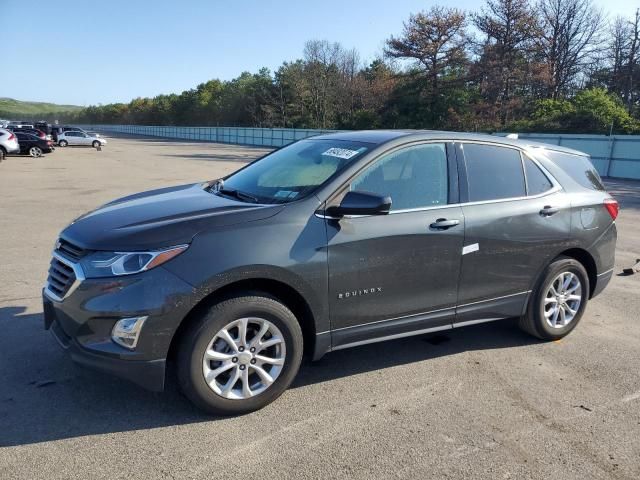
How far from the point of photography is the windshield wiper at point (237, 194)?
391 centimetres

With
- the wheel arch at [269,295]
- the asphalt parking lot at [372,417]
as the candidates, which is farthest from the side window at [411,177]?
the asphalt parking lot at [372,417]

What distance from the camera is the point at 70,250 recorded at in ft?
11.3

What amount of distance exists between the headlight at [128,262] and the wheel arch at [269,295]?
329mm

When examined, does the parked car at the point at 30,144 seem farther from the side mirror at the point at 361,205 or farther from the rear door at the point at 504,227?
the side mirror at the point at 361,205

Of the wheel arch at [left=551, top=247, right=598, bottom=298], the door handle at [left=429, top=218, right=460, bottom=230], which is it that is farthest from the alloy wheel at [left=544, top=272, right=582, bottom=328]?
the door handle at [left=429, top=218, right=460, bottom=230]

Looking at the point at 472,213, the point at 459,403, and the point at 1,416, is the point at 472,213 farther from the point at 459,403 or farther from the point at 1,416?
the point at 1,416

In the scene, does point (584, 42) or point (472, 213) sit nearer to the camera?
point (472, 213)

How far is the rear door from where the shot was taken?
4.18 m

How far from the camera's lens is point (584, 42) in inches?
1818

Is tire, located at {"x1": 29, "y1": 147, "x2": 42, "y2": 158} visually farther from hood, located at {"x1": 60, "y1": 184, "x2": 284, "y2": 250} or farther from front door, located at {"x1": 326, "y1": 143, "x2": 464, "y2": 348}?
front door, located at {"x1": 326, "y1": 143, "x2": 464, "y2": 348}

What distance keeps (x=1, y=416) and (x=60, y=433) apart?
445mm

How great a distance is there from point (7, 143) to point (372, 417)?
28405 mm

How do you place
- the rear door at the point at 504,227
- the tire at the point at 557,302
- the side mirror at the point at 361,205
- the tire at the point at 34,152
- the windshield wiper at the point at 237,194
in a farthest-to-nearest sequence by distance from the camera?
1. the tire at the point at 34,152
2. the tire at the point at 557,302
3. the rear door at the point at 504,227
4. the windshield wiper at the point at 237,194
5. the side mirror at the point at 361,205

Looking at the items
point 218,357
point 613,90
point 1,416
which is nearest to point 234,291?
point 218,357
